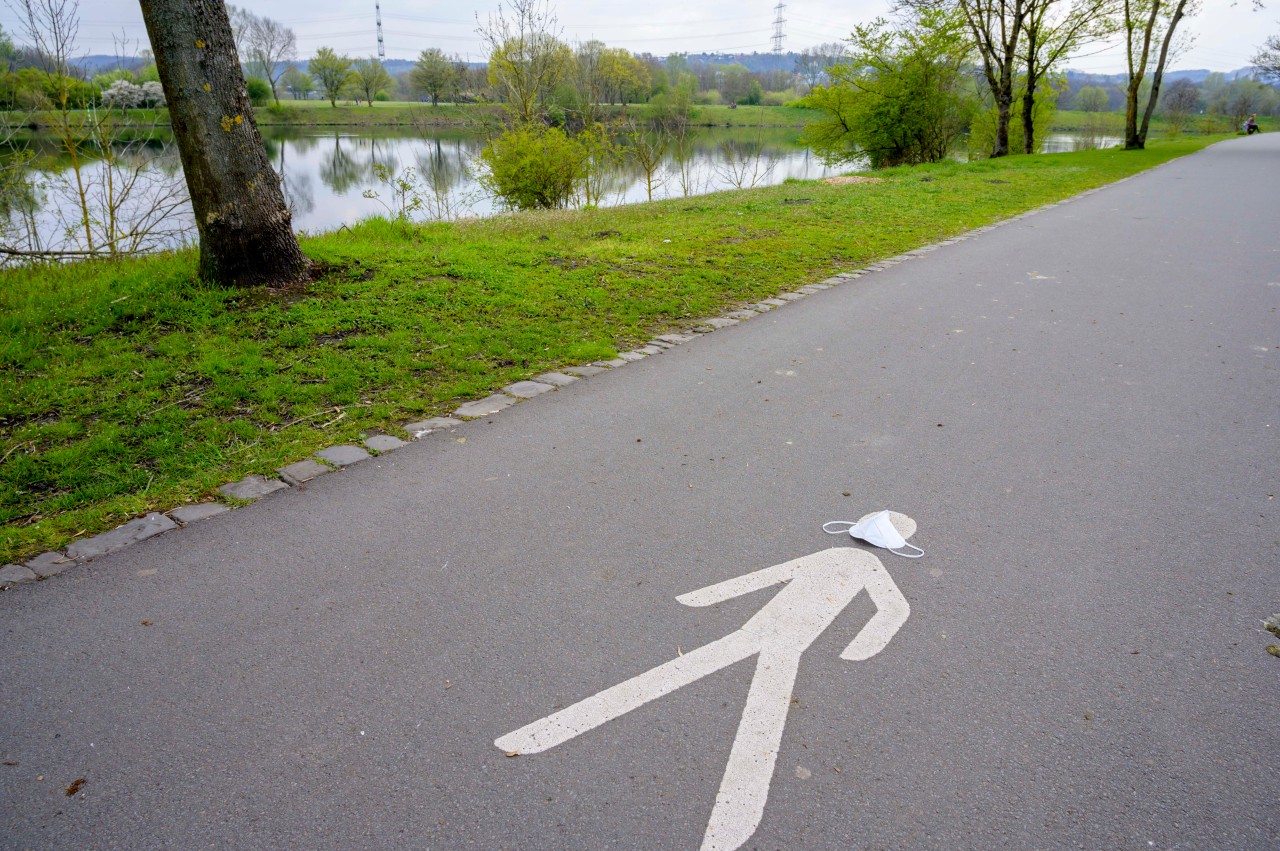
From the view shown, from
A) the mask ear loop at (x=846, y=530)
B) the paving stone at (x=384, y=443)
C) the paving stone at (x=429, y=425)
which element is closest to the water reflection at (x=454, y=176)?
the paving stone at (x=429, y=425)

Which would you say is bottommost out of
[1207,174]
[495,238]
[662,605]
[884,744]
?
[884,744]

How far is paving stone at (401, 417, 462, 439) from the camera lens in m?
4.52

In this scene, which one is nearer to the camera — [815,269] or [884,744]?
[884,744]

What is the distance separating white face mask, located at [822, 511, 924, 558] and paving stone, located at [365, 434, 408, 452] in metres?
2.59

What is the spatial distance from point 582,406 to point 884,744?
320cm

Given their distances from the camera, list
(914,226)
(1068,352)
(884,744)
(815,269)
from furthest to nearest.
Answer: (914,226) → (815,269) → (1068,352) → (884,744)

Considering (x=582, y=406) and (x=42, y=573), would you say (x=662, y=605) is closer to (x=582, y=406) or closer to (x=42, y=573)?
(x=582, y=406)

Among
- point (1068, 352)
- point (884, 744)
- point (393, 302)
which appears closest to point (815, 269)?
point (1068, 352)

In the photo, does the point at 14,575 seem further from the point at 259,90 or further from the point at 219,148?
the point at 259,90

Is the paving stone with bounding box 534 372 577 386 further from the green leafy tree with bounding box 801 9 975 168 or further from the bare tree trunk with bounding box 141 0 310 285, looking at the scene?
the green leafy tree with bounding box 801 9 975 168

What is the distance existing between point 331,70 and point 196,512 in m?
69.4

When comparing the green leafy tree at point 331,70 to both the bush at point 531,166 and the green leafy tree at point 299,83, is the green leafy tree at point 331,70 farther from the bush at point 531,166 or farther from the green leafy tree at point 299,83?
the bush at point 531,166

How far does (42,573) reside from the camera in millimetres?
3057

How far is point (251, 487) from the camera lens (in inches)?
149
